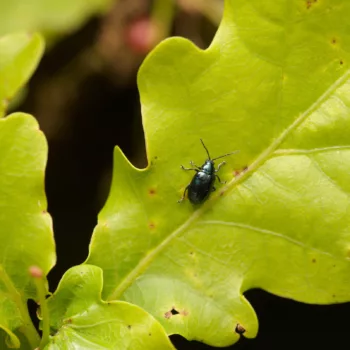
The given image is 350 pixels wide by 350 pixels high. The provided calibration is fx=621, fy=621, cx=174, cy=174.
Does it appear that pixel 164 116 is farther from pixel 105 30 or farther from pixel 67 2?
pixel 105 30

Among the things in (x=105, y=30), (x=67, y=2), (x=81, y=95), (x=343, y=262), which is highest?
(x=343, y=262)

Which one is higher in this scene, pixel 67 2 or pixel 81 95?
pixel 67 2

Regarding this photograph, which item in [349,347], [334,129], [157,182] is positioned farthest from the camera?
[349,347]

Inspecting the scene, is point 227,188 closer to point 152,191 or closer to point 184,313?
point 152,191

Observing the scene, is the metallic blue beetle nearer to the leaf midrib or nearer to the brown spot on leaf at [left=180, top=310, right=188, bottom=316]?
the leaf midrib

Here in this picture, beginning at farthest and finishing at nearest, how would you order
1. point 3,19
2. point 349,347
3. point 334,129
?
point 3,19 → point 349,347 → point 334,129

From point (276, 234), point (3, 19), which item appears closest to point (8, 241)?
point (276, 234)

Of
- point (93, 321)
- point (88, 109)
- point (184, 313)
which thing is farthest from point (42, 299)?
point (88, 109)

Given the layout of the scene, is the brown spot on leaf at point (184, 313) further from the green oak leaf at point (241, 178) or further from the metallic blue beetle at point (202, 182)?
the metallic blue beetle at point (202, 182)
